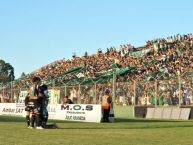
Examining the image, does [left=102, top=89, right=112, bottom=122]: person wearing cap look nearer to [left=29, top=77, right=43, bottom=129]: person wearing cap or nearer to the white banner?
the white banner

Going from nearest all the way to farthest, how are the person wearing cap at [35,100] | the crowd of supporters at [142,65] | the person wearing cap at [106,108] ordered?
1. the person wearing cap at [35,100]
2. the person wearing cap at [106,108]
3. the crowd of supporters at [142,65]

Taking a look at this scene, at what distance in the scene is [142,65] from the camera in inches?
1966

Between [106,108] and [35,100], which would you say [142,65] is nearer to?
[106,108]

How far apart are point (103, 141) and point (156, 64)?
112 feet

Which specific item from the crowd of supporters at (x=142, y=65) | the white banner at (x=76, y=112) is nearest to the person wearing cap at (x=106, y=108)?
the white banner at (x=76, y=112)

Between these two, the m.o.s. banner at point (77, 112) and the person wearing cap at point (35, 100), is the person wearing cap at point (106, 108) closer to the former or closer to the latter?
the m.o.s. banner at point (77, 112)

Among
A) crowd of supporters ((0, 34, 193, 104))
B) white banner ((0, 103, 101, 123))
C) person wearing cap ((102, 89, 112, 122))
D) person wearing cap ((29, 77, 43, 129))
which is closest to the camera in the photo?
person wearing cap ((29, 77, 43, 129))

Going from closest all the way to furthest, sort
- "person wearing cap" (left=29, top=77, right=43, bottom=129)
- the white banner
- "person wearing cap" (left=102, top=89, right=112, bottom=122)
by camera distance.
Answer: "person wearing cap" (left=29, top=77, right=43, bottom=129) < the white banner < "person wearing cap" (left=102, top=89, right=112, bottom=122)

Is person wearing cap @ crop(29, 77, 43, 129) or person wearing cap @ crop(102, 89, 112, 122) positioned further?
person wearing cap @ crop(102, 89, 112, 122)

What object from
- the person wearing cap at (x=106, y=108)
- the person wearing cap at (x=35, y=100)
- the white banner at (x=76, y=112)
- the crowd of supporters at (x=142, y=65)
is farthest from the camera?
the crowd of supporters at (x=142, y=65)

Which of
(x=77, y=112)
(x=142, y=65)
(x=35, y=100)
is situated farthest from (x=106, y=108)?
(x=142, y=65)

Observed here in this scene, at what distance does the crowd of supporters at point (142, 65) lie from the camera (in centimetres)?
3471

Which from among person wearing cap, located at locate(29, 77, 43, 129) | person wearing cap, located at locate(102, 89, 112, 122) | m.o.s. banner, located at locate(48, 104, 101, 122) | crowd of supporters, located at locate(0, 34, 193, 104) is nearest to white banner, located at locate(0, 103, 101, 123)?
m.o.s. banner, located at locate(48, 104, 101, 122)

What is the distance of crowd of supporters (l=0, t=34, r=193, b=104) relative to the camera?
114ft
